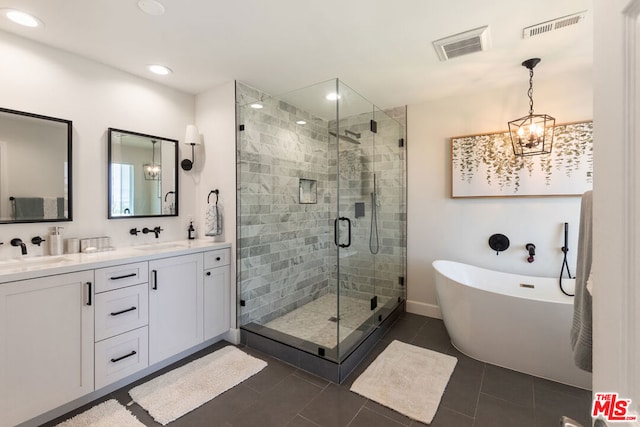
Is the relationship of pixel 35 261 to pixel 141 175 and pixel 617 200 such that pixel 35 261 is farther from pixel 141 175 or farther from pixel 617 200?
pixel 617 200

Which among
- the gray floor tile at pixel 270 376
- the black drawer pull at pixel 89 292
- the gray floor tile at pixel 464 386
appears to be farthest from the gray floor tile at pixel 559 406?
the black drawer pull at pixel 89 292

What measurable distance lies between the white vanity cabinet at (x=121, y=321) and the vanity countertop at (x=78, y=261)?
0.19 feet

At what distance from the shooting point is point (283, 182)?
3.33 meters

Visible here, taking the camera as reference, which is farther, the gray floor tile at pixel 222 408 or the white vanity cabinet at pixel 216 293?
the white vanity cabinet at pixel 216 293

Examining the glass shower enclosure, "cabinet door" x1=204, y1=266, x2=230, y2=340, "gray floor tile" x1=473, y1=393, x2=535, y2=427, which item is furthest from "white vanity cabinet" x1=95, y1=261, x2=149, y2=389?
"gray floor tile" x1=473, y1=393, x2=535, y2=427

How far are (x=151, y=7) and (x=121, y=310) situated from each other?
2.05 metres

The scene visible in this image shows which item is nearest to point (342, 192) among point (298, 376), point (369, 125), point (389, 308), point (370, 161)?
point (370, 161)

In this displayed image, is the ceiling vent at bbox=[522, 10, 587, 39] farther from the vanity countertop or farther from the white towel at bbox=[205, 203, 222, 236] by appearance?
the vanity countertop

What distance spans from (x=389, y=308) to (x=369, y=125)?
210 cm

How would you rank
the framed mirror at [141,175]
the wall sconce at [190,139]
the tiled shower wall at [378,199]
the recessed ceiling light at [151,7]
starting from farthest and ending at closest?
1. the tiled shower wall at [378,199]
2. the wall sconce at [190,139]
3. the framed mirror at [141,175]
4. the recessed ceiling light at [151,7]

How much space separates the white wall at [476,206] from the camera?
2.71m

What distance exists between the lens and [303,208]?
362cm

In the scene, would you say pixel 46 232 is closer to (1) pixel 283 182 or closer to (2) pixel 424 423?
(1) pixel 283 182

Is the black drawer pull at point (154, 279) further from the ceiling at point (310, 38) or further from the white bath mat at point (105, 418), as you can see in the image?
the ceiling at point (310, 38)
